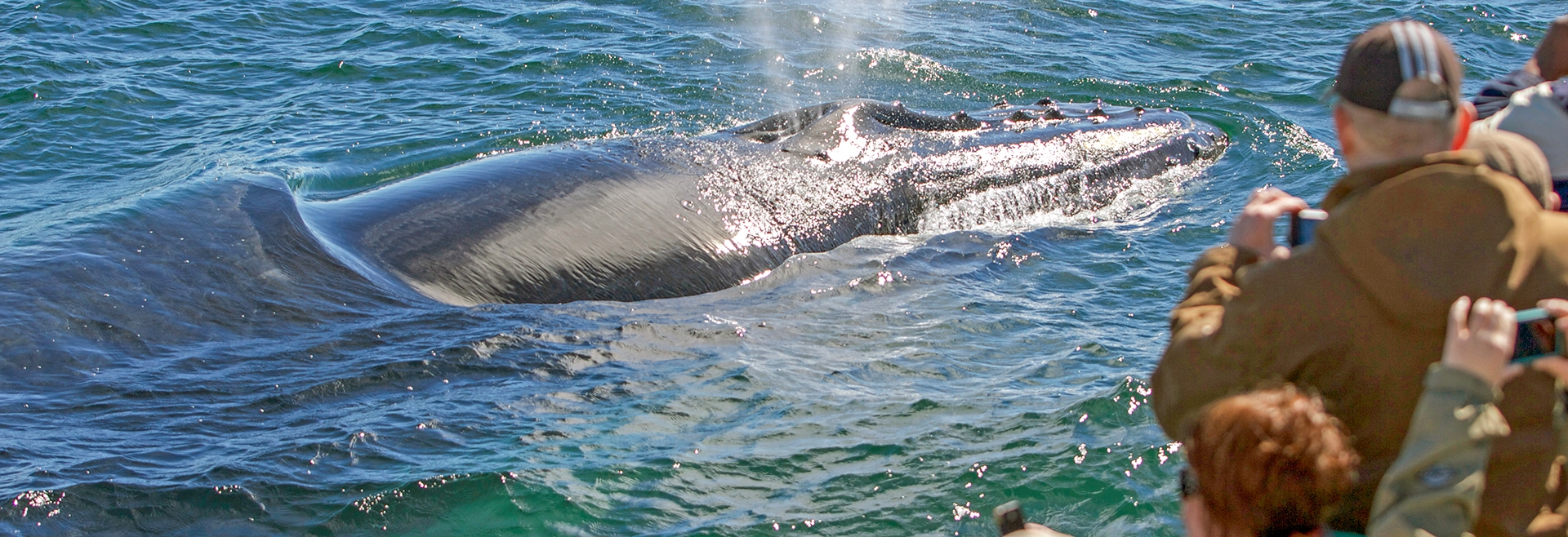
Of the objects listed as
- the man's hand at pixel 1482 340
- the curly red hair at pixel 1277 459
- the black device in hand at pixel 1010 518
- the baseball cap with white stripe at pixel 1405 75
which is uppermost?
the baseball cap with white stripe at pixel 1405 75

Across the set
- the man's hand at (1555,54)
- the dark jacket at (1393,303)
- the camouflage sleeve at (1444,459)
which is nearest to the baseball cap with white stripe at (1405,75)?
the dark jacket at (1393,303)

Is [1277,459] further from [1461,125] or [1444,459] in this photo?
[1461,125]

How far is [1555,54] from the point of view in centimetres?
474

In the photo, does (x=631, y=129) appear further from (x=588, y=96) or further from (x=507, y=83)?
(x=507, y=83)

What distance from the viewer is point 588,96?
12.6m

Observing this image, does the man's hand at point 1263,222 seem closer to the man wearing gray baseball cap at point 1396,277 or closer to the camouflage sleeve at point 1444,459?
the man wearing gray baseball cap at point 1396,277

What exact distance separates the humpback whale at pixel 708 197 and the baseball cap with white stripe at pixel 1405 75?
5028 mm

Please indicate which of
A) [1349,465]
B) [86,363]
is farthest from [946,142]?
[1349,465]

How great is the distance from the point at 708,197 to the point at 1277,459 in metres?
5.77

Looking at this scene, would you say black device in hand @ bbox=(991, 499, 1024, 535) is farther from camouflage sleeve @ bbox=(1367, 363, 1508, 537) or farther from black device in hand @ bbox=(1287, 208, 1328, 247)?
black device in hand @ bbox=(1287, 208, 1328, 247)

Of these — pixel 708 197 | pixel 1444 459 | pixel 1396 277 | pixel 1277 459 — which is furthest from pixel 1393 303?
pixel 708 197

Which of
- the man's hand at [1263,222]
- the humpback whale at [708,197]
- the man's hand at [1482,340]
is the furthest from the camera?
the humpback whale at [708,197]

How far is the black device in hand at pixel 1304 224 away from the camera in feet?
9.00

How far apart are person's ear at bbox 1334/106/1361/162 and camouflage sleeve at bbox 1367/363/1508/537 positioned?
0.50 m
